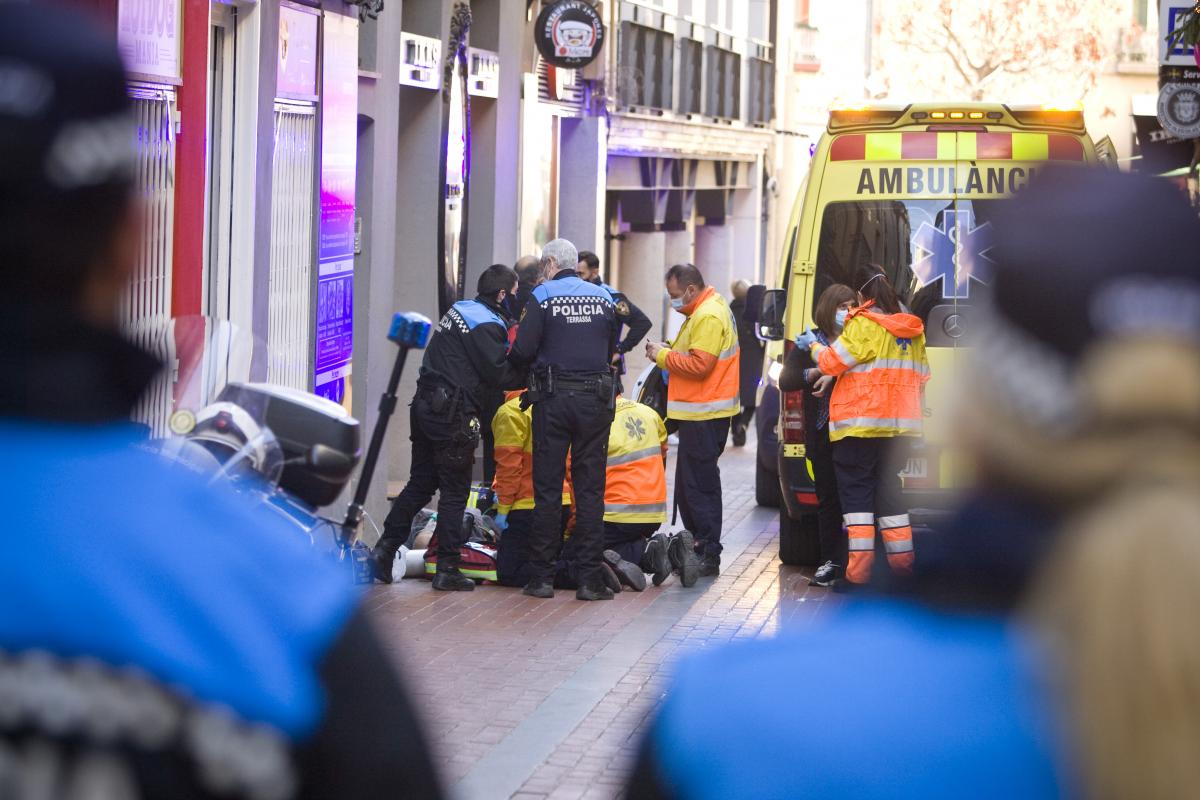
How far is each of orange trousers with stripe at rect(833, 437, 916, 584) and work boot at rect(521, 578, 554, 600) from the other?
1733mm

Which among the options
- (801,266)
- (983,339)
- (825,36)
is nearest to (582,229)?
(801,266)

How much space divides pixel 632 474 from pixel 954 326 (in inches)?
82.4

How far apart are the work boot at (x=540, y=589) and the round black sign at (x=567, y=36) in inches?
368

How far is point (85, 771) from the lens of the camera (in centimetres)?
148

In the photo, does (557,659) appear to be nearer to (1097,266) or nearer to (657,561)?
(657,561)

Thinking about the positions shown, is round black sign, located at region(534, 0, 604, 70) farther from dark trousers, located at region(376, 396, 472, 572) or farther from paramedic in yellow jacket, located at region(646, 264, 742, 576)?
dark trousers, located at region(376, 396, 472, 572)

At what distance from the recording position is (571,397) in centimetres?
1061

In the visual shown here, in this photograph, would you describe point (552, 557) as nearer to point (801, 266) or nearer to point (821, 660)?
point (801, 266)

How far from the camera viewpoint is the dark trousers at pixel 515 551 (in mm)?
11266

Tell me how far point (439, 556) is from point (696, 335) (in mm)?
2090

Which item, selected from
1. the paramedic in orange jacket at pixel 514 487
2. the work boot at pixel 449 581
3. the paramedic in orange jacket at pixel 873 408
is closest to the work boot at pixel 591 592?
the paramedic in orange jacket at pixel 514 487

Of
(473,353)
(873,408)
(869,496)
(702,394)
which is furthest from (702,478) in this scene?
(473,353)

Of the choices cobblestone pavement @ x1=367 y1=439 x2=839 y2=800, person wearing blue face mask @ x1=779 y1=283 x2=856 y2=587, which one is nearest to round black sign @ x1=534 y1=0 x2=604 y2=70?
cobblestone pavement @ x1=367 y1=439 x2=839 y2=800

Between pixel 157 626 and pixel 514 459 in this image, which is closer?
pixel 157 626
